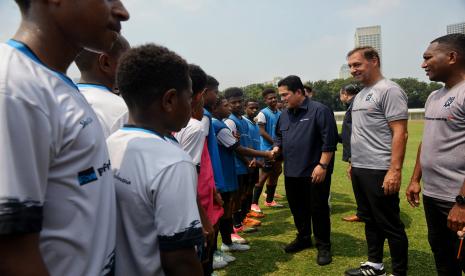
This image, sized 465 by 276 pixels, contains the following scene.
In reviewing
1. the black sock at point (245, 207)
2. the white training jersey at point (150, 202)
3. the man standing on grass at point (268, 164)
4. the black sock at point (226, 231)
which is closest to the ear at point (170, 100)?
the white training jersey at point (150, 202)

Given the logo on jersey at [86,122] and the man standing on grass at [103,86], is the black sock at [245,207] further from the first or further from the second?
the logo on jersey at [86,122]

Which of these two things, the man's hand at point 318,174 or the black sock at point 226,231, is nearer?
the man's hand at point 318,174

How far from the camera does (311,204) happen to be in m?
4.90

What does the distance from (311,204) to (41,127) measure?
4396 mm

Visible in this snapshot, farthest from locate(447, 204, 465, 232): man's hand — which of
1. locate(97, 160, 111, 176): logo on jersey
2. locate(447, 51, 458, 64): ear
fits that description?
locate(97, 160, 111, 176): logo on jersey

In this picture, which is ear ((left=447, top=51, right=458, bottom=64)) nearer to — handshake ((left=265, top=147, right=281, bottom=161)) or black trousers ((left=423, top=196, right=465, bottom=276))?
black trousers ((left=423, top=196, right=465, bottom=276))

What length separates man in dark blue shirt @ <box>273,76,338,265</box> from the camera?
4.70 m

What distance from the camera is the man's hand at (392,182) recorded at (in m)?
3.67

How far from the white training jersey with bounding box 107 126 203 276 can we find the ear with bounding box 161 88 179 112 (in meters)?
0.17

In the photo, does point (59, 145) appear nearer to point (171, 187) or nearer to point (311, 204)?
point (171, 187)

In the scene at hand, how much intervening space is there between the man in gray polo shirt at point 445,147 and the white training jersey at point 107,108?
104 inches

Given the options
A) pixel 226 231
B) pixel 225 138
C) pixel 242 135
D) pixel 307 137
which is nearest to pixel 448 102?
pixel 307 137

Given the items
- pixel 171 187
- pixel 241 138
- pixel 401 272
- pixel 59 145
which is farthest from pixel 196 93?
pixel 241 138

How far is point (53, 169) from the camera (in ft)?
3.40
